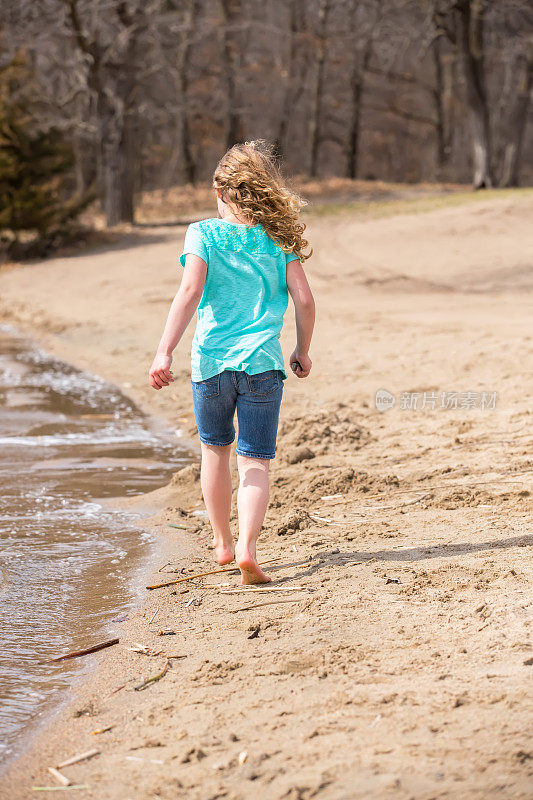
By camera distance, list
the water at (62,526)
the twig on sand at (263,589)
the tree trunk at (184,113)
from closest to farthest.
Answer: the water at (62,526) → the twig on sand at (263,589) → the tree trunk at (184,113)

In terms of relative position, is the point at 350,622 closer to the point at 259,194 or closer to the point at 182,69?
the point at 259,194

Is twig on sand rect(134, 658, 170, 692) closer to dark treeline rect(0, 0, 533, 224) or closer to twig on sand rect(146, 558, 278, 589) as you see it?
twig on sand rect(146, 558, 278, 589)

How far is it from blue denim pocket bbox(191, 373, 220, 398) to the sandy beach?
79 centimetres

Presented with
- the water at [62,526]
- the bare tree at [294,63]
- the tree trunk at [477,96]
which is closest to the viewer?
the water at [62,526]

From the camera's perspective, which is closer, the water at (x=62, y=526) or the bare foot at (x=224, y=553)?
the water at (x=62, y=526)

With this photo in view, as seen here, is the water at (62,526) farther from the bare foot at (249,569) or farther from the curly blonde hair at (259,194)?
the curly blonde hair at (259,194)

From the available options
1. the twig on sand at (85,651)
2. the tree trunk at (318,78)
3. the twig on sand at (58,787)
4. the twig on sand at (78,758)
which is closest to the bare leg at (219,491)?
the twig on sand at (85,651)

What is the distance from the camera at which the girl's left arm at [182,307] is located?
3.57 meters

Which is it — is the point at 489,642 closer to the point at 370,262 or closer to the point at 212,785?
the point at 212,785

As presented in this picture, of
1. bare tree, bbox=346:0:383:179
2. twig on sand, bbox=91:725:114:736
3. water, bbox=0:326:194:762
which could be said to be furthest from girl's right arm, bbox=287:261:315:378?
bare tree, bbox=346:0:383:179

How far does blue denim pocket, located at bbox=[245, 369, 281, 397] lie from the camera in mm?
3617

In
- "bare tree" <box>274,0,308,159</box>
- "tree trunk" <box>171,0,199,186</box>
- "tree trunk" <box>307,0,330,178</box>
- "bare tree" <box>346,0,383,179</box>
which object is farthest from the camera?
"bare tree" <box>274,0,308,159</box>

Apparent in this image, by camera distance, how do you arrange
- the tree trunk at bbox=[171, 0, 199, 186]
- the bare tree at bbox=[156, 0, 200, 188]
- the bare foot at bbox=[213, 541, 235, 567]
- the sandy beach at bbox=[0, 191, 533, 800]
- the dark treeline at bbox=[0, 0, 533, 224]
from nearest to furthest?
1. the sandy beach at bbox=[0, 191, 533, 800]
2. the bare foot at bbox=[213, 541, 235, 567]
3. the dark treeline at bbox=[0, 0, 533, 224]
4. the bare tree at bbox=[156, 0, 200, 188]
5. the tree trunk at bbox=[171, 0, 199, 186]

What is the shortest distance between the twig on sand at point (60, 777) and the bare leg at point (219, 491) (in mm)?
1581
